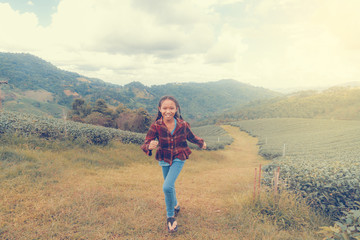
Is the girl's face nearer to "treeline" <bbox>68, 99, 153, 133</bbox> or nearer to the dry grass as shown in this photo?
the dry grass

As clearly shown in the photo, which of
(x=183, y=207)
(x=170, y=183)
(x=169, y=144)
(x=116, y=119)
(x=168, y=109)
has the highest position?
(x=168, y=109)

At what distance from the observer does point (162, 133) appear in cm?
317

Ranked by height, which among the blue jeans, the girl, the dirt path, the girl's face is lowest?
the dirt path

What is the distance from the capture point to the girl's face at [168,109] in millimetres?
3161

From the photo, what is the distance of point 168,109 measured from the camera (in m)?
3.19

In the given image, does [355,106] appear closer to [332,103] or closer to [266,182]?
[332,103]

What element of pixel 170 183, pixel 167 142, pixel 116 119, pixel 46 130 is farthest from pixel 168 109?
pixel 116 119

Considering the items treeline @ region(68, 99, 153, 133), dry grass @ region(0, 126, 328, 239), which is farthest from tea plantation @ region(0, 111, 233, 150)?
treeline @ region(68, 99, 153, 133)

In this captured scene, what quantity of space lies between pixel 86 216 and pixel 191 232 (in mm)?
1917

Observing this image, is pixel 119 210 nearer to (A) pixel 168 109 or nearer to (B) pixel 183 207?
(B) pixel 183 207

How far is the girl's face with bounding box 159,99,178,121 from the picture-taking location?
10.4 ft

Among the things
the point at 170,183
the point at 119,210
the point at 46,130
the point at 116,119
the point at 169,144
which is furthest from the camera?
the point at 116,119

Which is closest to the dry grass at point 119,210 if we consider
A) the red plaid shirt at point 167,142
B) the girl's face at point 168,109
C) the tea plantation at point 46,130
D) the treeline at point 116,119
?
the red plaid shirt at point 167,142

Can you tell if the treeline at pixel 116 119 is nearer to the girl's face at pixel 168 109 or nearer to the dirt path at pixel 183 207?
the dirt path at pixel 183 207
